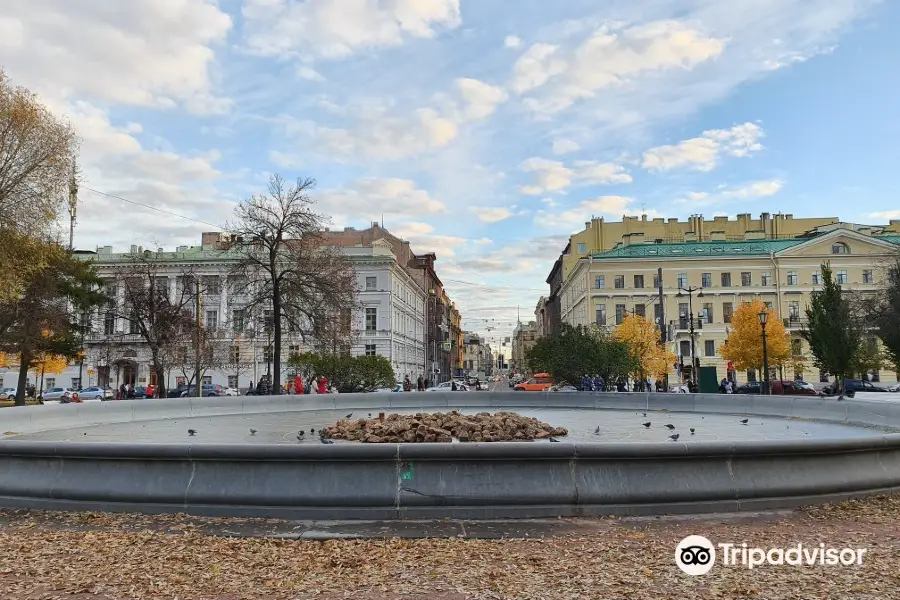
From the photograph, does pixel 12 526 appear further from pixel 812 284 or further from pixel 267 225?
pixel 812 284

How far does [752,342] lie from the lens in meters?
64.8

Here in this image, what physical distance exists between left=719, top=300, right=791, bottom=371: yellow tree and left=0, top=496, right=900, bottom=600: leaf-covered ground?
207 feet

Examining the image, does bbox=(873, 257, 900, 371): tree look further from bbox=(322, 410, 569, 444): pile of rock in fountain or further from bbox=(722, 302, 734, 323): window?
bbox=(322, 410, 569, 444): pile of rock in fountain

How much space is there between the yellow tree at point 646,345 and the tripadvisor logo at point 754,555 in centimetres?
4684

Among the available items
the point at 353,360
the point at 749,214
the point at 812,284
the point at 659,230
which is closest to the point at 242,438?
the point at 353,360

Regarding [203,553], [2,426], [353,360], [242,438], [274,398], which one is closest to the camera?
[203,553]

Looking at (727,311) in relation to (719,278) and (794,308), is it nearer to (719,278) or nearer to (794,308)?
(719,278)

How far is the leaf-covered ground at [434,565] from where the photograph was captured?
4.97 meters

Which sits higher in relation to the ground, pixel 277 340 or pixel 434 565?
pixel 277 340

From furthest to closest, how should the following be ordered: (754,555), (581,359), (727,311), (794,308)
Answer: (727,311) < (794,308) < (581,359) < (754,555)

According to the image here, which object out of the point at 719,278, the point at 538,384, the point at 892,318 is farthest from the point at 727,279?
the point at 538,384

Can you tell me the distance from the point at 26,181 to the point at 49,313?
1614cm

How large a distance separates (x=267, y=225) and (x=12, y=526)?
28.1 metres

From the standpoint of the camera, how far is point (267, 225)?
34.0 meters
